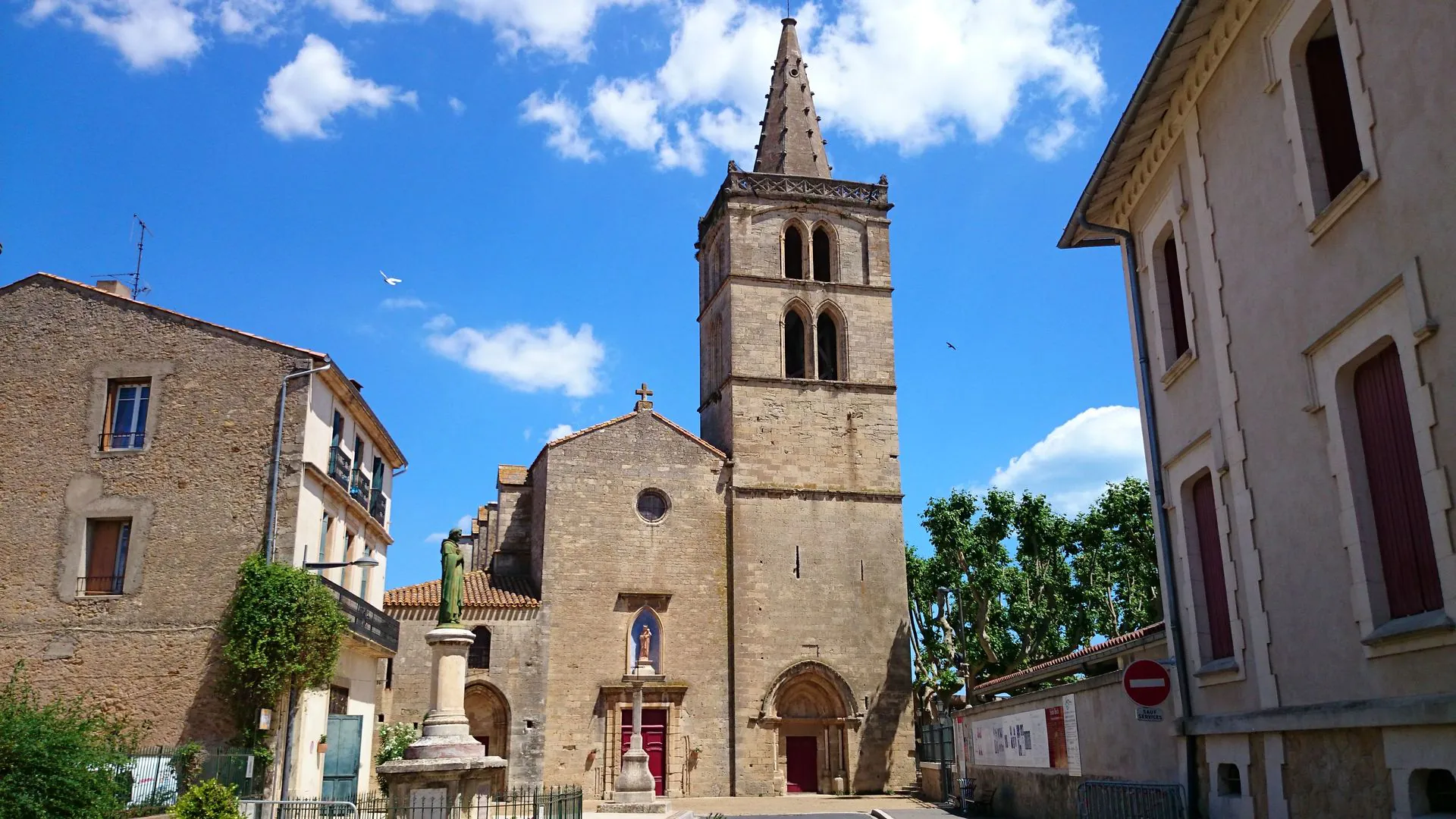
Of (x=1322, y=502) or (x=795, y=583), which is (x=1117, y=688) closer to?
(x=1322, y=502)

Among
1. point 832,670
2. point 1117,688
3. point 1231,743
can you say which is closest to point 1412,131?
point 1231,743

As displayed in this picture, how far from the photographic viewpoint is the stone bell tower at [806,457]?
104ft

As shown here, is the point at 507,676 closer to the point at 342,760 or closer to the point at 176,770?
the point at 342,760

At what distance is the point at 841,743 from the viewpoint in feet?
103

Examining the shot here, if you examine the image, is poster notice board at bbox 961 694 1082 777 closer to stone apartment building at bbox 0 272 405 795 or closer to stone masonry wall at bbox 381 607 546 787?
stone masonry wall at bbox 381 607 546 787

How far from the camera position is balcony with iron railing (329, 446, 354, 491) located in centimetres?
2202

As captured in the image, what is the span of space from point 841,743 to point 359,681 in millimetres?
13800

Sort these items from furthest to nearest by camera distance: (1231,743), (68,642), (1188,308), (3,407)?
(3,407)
(68,642)
(1188,308)
(1231,743)

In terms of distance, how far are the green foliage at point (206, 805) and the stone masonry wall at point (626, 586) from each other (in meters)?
16.9

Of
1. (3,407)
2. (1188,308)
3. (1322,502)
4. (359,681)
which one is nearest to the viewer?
(1322,502)

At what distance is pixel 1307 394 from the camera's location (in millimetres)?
9109

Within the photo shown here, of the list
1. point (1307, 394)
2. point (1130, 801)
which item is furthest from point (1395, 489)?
point (1130, 801)

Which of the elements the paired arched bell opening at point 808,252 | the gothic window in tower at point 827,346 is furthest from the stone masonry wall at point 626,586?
the paired arched bell opening at point 808,252

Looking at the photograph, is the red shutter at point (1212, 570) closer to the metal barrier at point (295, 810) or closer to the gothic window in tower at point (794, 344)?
the metal barrier at point (295, 810)
